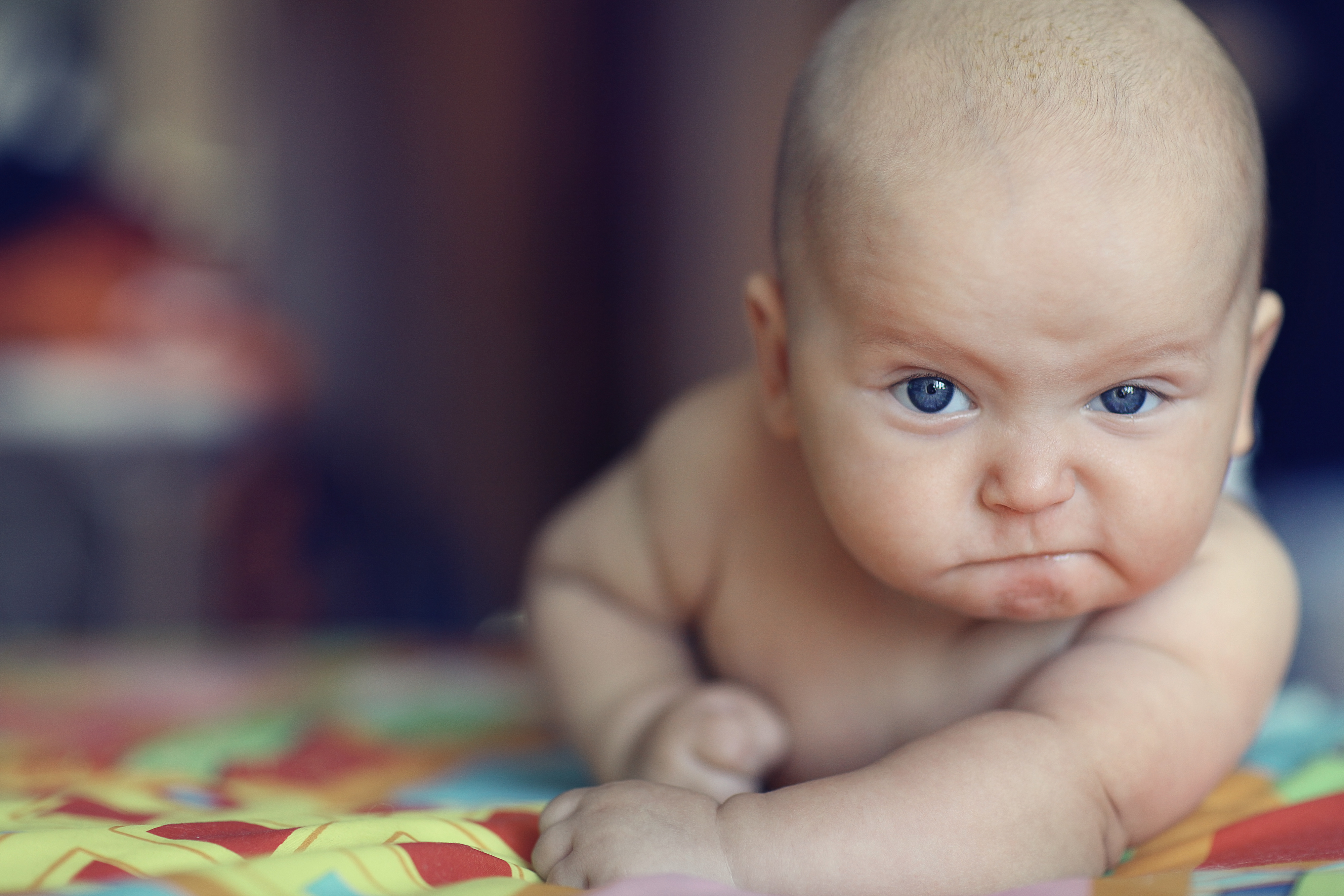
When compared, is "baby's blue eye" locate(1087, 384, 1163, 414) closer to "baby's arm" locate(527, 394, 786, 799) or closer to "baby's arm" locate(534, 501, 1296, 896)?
"baby's arm" locate(534, 501, 1296, 896)

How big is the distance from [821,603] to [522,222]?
263 centimetres

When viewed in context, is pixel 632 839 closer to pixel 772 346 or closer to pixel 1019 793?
pixel 1019 793

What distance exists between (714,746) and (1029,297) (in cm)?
35

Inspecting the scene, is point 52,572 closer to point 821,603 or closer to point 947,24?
point 821,603

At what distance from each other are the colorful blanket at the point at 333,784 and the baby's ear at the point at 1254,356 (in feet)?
0.75

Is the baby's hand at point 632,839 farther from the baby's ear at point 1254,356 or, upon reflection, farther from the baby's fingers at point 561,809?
the baby's ear at point 1254,356

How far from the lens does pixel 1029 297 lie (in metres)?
0.66

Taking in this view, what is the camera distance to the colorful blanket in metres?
0.60

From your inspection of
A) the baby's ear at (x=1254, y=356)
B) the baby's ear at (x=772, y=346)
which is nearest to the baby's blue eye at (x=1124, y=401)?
the baby's ear at (x=1254, y=356)

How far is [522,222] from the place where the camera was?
3365 mm

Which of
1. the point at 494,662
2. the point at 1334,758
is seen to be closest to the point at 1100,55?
the point at 1334,758

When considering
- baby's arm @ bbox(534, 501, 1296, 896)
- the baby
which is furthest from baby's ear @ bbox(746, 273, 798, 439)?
baby's arm @ bbox(534, 501, 1296, 896)

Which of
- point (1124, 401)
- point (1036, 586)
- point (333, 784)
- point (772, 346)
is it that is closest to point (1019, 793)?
point (1036, 586)

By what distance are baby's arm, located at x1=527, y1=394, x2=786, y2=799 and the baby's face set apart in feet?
0.56
